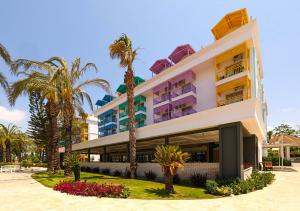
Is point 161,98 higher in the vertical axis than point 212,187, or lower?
higher

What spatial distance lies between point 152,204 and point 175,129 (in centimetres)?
967

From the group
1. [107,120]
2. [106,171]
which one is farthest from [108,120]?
[106,171]

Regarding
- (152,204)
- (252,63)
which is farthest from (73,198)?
(252,63)

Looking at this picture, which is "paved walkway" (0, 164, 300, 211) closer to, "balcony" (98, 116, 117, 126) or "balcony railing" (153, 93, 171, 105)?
"balcony railing" (153, 93, 171, 105)

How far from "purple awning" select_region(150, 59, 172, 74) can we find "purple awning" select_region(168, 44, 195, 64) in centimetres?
172

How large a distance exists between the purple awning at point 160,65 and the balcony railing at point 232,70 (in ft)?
49.4

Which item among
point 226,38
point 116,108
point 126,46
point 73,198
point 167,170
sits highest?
point 226,38

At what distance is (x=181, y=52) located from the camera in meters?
37.6

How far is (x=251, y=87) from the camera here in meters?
25.6

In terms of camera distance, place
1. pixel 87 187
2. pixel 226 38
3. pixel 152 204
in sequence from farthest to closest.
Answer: pixel 226 38
pixel 87 187
pixel 152 204

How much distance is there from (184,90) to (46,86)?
15988 millimetres

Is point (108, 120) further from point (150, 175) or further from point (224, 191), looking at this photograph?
point (224, 191)

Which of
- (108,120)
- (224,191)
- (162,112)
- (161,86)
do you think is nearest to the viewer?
(224,191)

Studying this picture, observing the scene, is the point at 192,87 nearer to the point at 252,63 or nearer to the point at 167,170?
the point at 252,63
